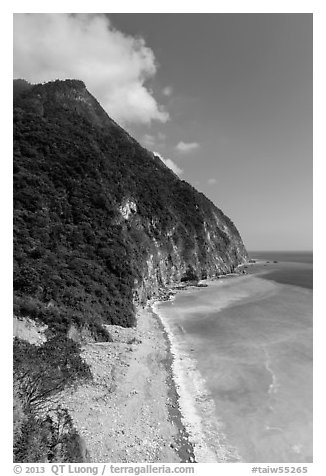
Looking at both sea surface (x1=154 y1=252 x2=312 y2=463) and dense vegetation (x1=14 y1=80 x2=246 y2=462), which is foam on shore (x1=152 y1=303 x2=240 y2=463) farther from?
dense vegetation (x1=14 y1=80 x2=246 y2=462)

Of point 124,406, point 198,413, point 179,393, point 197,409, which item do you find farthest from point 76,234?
point 198,413

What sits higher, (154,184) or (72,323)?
(154,184)

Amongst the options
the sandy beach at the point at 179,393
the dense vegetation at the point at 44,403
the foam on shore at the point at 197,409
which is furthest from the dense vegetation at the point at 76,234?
the foam on shore at the point at 197,409

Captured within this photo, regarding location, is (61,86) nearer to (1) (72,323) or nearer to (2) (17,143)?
(2) (17,143)

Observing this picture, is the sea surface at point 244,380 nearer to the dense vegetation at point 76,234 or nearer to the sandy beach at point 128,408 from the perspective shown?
the sandy beach at point 128,408

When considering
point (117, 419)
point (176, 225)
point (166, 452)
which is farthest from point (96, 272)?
point (176, 225)

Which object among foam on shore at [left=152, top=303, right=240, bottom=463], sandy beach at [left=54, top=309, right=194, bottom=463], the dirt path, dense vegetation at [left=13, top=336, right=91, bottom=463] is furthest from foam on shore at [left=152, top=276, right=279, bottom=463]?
dense vegetation at [left=13, top=336, right=91, bottom=463]
